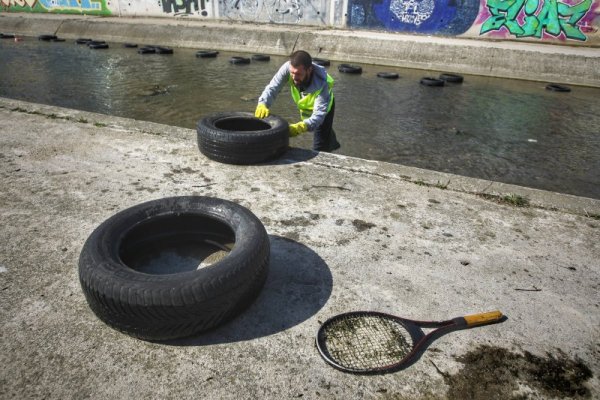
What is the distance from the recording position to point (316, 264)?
300cm

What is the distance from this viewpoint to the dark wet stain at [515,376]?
208 centimetres

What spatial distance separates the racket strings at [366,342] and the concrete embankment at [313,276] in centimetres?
9

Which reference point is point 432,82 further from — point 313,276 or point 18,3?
point 18,3

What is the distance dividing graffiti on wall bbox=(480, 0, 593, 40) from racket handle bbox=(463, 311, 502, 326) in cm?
1555

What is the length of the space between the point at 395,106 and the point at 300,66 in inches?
190

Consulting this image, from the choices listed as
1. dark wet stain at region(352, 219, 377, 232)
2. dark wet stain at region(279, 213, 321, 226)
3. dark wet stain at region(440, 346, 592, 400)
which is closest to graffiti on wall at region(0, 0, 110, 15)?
dark wet stain at region(279, 213, 321, 226)

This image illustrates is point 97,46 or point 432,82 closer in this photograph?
point 432,82

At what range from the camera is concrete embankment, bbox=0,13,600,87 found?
1227 centimetres

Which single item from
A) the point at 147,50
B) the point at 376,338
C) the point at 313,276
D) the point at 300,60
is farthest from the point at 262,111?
the point at 147,50

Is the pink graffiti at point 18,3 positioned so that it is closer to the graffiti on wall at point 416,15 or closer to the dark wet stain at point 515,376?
the graffiti on wall at point 416,15

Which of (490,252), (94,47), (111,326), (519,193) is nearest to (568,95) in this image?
(519,193)

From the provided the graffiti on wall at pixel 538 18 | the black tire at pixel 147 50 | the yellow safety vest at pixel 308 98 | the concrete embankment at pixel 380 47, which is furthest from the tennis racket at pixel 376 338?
the graffiti on wall at pixel 538 18

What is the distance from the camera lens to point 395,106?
9.10 m

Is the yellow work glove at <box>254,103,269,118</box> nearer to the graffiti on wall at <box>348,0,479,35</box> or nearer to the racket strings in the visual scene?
the racket strings
